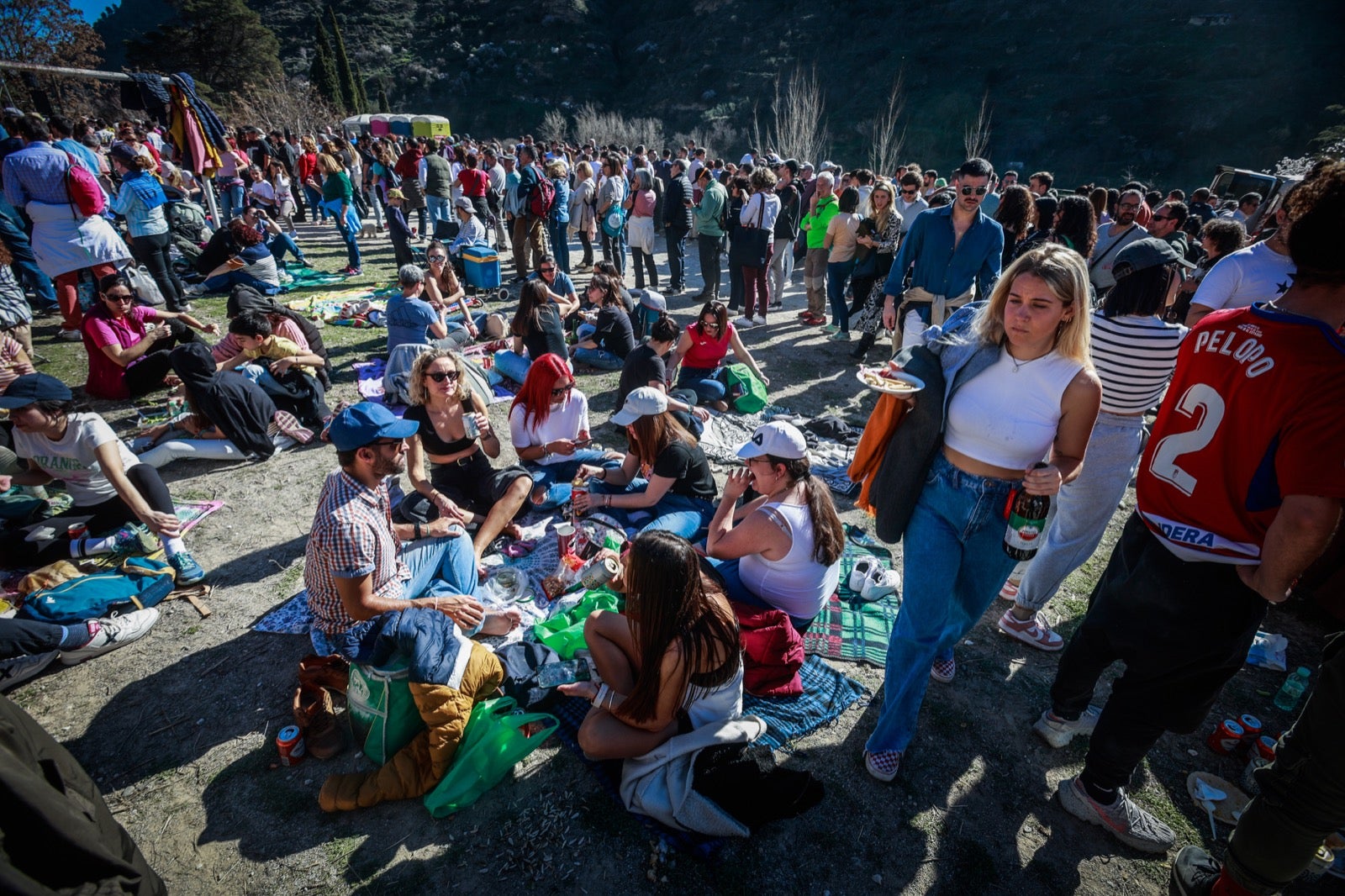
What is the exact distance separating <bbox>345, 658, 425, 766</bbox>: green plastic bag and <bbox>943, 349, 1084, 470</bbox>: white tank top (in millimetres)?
2607

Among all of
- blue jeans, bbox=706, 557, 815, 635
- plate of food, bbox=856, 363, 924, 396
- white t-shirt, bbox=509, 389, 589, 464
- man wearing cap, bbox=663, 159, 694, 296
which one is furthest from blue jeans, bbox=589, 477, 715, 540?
man wearing cap, bbox=663, 159, 694, 296

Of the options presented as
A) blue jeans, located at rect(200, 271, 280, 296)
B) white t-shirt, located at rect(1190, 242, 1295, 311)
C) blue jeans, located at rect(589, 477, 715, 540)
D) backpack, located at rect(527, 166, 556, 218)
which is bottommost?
blue jeans, located at rect(589, 477, 715, 540)

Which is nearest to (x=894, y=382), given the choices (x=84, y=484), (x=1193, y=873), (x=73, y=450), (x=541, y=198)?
(x=1193, y=873)

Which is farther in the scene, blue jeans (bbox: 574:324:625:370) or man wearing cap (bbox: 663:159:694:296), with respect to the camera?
man wearing cap (bbox: 663:159:694:296)

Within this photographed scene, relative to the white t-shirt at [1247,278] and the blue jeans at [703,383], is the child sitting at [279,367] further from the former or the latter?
the white t-shirt at [1247,278]

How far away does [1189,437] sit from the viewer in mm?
2035

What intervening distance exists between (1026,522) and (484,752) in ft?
8.18

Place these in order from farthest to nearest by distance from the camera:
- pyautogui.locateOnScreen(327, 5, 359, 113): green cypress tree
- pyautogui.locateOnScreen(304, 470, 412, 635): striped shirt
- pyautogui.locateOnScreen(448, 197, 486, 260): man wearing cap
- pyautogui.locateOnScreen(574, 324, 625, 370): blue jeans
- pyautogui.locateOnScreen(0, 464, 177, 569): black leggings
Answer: pyautogui.locateOnScreen(327, 5, 359, 113): green cypress tree < pyautogui.locateOnScreen(448, 197, 486, 260): man wearing cap < pyautogui.locateOnScreen(574, 324, 625, 370): blue jeans < pyautogui.locateOnScreen(0, 464, 177, 569): black leggings < pyautogui.locateOnScreen(304, 470, 412, 635): striped shirt

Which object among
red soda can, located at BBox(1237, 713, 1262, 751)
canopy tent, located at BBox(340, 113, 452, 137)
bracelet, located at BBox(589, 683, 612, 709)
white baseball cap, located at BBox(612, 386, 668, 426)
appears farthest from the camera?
canopy tent, located at BBox(340, 113, 452, 137)

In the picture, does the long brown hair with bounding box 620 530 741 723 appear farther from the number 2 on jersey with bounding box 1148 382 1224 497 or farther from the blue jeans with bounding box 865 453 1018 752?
the number 2 on jersey with bounding box 1148 382 1224 497

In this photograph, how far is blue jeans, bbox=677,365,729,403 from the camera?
6590 millimetres

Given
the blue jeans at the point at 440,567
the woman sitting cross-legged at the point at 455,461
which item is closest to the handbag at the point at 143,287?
the woman sitting cross-legged at the point at 455,461

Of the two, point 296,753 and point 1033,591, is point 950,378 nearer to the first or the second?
point 1033,591

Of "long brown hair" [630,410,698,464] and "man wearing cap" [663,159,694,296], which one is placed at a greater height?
"man wearing cap" [663,159,694,296]
